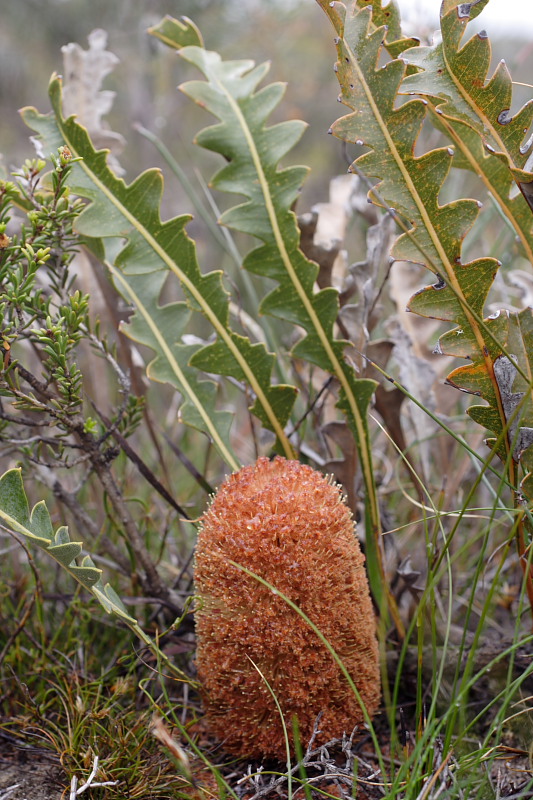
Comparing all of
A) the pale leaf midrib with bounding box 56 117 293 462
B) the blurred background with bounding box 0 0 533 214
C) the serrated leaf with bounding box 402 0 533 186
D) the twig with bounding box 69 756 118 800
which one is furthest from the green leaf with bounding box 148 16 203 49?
the blurred background with bounding box 0 0 533 214

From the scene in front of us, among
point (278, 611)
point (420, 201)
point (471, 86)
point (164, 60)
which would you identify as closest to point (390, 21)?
point (471, 86)

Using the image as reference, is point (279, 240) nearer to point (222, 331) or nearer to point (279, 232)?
point (279, 232)

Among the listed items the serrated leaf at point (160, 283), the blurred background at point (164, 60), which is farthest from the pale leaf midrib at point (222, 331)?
the blurred background at point (164, 60)

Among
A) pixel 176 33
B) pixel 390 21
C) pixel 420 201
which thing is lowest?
pixel 420 201

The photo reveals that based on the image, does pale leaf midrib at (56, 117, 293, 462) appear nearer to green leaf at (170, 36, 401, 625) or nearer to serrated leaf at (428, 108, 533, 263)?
green leaf at (170, 36, 401, 625)

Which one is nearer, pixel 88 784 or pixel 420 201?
pixel 88 784

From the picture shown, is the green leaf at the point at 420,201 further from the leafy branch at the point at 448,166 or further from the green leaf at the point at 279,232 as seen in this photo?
the green leaf at the point at 279,232

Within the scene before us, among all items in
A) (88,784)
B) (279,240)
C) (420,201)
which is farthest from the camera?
(279,240)
